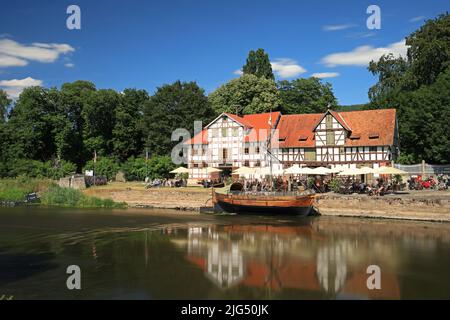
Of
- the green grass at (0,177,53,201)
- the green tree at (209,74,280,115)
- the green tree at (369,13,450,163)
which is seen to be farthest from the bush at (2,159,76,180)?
the green tree at (369,13,450,163)

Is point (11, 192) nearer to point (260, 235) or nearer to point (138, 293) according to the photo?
point (260, 235)

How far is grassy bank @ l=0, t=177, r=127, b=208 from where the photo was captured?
40000mm

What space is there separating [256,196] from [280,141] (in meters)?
15.8

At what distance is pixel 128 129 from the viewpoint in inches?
2373

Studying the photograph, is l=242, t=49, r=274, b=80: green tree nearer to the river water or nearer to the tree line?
the tree line

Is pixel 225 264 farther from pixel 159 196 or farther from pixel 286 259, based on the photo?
pixel 159 196

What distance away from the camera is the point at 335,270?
53.6ft

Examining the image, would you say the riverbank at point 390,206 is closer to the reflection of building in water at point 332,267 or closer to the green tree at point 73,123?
the reflection of building in water at point 332,267

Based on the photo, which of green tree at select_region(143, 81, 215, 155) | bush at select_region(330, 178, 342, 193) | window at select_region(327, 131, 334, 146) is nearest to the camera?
bush at select_region(330, 178, 342, 193)

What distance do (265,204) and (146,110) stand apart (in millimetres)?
31930

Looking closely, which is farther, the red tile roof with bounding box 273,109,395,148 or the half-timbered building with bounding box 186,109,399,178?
the half-timbered building with bounding box 186,109,399,178

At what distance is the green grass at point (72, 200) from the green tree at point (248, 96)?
24.9 metres

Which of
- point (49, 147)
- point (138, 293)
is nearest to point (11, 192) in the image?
point (49, 147)

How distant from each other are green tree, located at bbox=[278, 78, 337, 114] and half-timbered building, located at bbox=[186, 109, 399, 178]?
1453 cm
